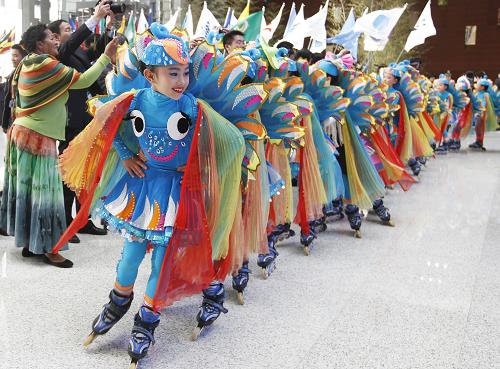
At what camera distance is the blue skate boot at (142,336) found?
1985 millimetres

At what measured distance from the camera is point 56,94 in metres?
2.93

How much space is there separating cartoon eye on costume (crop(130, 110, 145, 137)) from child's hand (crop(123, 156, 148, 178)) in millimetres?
105

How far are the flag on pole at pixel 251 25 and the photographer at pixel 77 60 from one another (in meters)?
0.76

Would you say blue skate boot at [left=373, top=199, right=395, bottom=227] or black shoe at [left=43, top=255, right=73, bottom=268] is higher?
blue skate boot at [left=373, top=199, right=395, bottom=227]

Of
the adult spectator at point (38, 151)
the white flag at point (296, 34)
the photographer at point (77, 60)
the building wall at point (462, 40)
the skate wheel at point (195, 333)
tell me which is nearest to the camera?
the skate wheel at point (195, 333)

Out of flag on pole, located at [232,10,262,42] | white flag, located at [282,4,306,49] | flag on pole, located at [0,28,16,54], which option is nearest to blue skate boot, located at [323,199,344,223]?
flag on pole, located at [232,10,262,42]

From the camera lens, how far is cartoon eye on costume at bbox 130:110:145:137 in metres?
1.99

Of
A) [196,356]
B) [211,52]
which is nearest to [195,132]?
[211,52]

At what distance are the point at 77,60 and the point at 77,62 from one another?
23 mm

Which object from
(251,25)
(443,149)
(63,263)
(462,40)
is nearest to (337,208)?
(251,25)

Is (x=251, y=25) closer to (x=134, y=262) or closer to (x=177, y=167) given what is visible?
(x=177, y=167)

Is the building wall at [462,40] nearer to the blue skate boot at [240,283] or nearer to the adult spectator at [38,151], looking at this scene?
the adult spectator at [38,151]

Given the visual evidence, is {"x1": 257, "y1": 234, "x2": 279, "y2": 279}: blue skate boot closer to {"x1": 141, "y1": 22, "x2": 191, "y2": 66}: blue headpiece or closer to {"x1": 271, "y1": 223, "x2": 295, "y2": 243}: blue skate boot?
{"x1": 271, "y1": 223, "x2": 295, "y2": 243}: blue skate boot

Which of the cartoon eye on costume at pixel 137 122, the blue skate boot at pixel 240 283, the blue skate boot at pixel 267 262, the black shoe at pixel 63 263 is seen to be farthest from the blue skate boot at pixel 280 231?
the cartoon eye on costume at pixel 137 122
